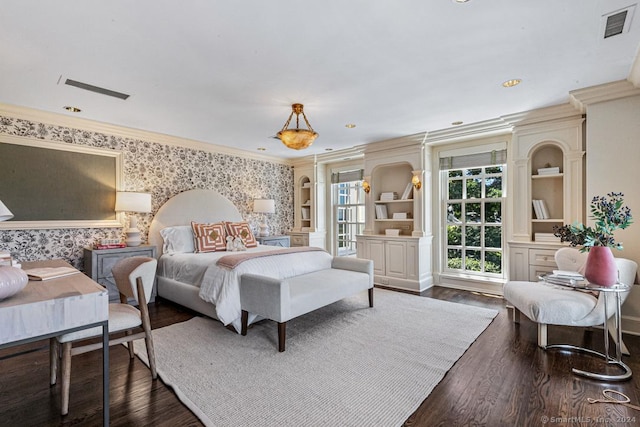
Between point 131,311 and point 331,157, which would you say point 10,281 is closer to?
point 131,311

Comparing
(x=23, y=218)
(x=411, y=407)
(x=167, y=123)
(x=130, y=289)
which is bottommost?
(x=411, y=407)

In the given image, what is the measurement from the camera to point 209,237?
179 inches

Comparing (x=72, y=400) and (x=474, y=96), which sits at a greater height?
(x=474, y=96)

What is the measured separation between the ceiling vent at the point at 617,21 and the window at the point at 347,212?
14.2 feet

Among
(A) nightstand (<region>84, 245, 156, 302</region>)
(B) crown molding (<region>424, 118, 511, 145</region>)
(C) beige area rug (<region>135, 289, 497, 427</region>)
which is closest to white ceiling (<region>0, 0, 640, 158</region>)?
(B) crown molding (<region>424, 118, 511, 145</region>)

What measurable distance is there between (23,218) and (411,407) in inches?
177

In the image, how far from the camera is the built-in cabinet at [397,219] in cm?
487

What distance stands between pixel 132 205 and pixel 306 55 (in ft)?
10.4

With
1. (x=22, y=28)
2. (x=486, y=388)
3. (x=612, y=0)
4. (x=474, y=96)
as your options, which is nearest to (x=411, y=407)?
(x=486, y=388)

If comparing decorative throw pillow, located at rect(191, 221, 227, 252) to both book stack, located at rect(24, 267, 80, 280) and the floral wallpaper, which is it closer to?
the floral wallpaper

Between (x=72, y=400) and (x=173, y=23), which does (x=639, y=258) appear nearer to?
(x=173, y=23)

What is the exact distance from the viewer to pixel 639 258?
2.95 metres

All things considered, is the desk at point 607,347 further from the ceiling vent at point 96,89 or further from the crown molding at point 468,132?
the ceiling vent at point 96,89

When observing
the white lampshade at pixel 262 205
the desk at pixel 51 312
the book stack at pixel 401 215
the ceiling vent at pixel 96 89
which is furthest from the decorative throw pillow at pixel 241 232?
the desk at pixel 51 312
